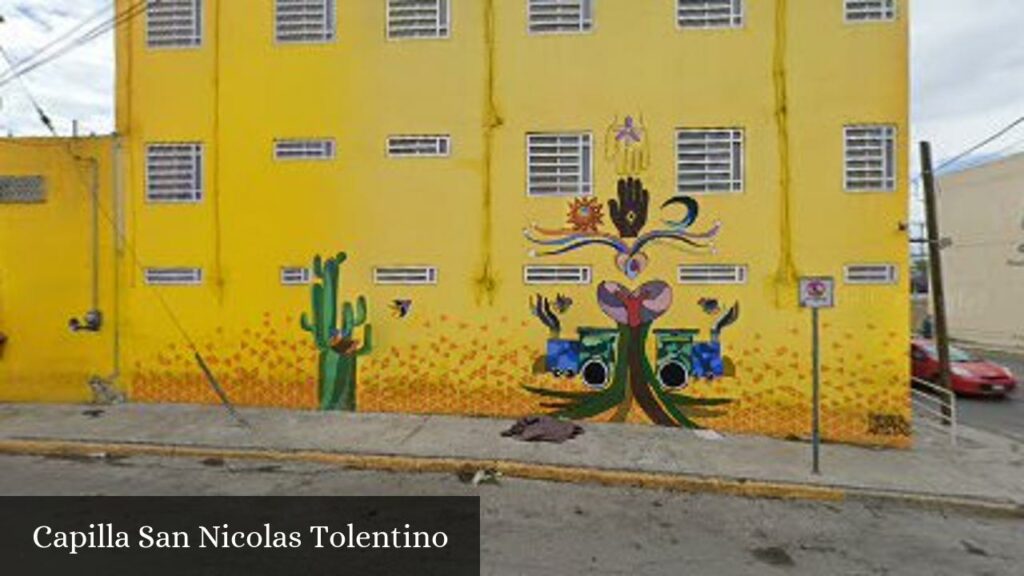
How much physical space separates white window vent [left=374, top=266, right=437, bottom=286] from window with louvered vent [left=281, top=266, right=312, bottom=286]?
117 centimetres

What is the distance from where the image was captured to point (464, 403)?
35.7ft

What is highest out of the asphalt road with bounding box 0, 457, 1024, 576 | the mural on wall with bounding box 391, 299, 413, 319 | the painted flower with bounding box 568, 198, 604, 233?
the painted flower with bounding box 568, 198, 604, 233

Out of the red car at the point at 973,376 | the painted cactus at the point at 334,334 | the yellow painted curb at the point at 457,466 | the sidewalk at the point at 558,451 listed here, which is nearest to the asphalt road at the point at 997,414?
the red car at the point at 973,376

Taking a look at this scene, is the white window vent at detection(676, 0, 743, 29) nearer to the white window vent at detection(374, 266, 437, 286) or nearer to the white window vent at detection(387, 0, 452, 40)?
the white window vent at detection(387, 0, 452, 40)

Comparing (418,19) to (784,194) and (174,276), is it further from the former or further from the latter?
(784,194)

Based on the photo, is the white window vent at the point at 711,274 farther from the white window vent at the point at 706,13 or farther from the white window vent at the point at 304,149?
the white window vent at the point at 304,149

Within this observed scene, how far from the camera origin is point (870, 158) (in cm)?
1016

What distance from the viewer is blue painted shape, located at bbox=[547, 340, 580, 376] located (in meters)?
10.7

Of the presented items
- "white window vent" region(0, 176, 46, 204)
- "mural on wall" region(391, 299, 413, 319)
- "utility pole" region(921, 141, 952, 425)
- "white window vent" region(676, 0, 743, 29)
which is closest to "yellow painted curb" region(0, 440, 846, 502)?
"mural on wall" region(391, 299, 413, 319)

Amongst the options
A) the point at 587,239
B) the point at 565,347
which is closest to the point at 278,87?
the point at 587,239

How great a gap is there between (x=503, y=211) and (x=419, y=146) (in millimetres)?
1782

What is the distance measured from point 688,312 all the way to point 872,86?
14.4ft

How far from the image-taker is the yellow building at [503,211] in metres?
10.2

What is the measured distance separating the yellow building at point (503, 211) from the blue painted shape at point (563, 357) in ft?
0.12
